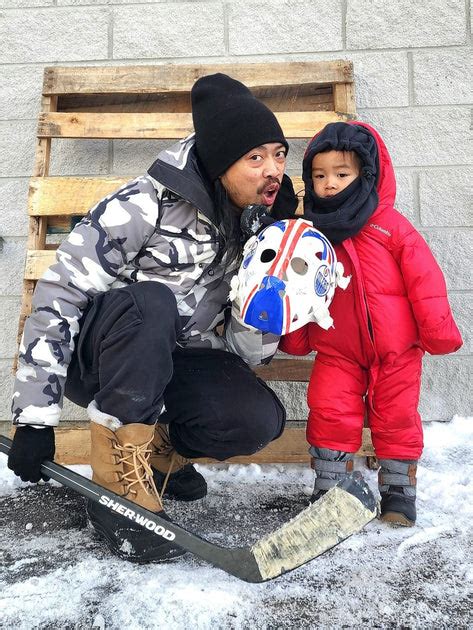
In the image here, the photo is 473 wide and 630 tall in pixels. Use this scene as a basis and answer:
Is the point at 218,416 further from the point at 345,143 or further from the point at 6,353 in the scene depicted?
the point at 6,353

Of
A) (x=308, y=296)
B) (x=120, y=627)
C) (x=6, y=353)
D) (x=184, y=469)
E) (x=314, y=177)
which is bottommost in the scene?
(x=120, y=627)

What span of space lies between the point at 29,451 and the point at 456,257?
1.76m

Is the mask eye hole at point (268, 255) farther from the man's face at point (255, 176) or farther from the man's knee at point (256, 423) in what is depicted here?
the man's knee at point (256, 423)

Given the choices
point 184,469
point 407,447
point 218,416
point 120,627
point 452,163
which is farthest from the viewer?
point 452,163

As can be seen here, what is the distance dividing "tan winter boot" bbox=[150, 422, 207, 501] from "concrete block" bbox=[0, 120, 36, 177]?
1.30m

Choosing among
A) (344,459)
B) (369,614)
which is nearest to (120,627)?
(369,614)

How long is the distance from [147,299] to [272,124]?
0.59 meters

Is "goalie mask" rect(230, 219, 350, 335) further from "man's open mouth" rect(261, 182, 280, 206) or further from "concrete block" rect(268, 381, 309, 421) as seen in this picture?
"concrete block" rect(268, 381, 309, 421)

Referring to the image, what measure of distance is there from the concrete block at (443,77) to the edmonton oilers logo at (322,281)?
1207 millimetres

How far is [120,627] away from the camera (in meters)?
1.06

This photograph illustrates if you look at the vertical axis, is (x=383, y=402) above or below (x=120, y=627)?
above

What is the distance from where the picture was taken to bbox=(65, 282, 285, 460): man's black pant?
1348 millimetres

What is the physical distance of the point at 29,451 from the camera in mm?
1324

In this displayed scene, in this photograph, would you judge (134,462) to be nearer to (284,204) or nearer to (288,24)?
(284,204)
